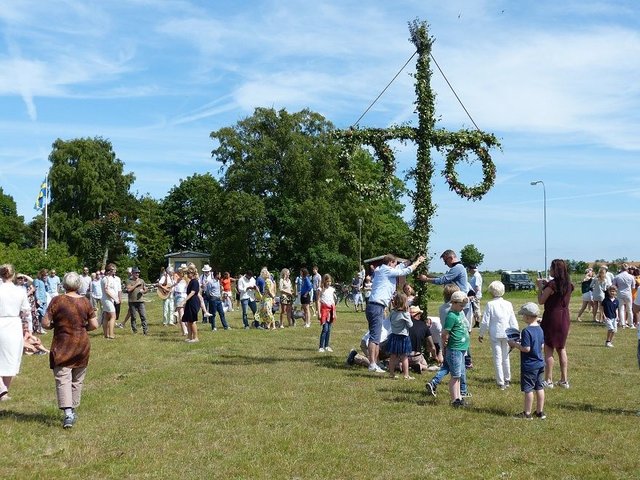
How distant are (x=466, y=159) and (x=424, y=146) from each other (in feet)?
2.58

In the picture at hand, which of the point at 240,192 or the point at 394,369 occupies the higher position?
the point at 240,192

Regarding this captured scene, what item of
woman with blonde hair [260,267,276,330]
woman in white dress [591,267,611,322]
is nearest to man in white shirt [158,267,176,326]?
woman with blonde hair [260,267,276,330]

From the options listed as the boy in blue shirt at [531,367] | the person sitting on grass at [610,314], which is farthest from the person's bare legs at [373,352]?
the person sitting on grass at [610,314]

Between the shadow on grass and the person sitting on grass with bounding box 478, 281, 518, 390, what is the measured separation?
6.06 meters

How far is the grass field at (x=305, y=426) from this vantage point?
6121 millimetres

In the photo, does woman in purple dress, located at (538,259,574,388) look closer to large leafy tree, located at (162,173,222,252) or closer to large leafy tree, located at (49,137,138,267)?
large leafy tree, located at (49,137,138,267)

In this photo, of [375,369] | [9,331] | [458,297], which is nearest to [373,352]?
[375,369]

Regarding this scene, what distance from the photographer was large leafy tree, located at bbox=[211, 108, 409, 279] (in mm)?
50188

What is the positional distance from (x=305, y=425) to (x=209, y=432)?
1068 millimetres

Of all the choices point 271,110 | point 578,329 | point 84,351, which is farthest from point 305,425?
point 271,110

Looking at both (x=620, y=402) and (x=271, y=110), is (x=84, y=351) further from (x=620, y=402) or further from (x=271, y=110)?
(x=271, y=110)

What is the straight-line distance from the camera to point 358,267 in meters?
52.4

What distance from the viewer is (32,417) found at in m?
8.21

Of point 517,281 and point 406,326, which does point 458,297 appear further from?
point 517,281
